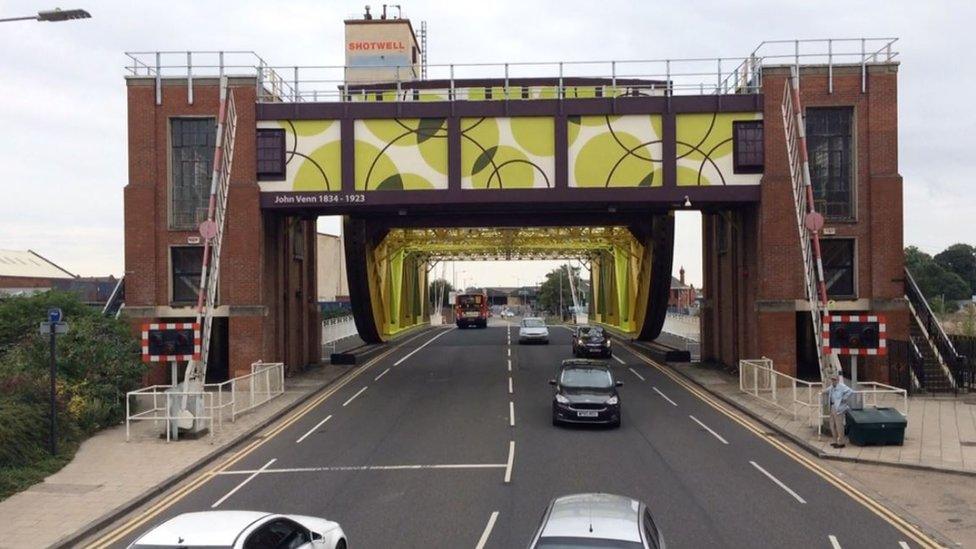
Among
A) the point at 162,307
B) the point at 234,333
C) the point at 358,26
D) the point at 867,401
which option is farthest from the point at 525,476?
the point at 358,26

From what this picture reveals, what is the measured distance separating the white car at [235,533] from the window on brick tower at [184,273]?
2399cm

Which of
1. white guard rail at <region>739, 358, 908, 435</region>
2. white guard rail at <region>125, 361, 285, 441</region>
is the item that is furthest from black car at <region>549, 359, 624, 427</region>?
white guard rail at <region>125, 361, 285, 441</region>

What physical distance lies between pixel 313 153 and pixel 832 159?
18.3 metres

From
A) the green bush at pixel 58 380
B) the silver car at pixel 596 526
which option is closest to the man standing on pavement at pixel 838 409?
the silver car at pixel 596 526

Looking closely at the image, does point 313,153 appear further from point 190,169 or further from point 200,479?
point 200,479

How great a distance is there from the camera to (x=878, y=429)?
20.4m

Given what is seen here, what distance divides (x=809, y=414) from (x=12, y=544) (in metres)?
18.4

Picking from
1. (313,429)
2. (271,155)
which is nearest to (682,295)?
(271,155)

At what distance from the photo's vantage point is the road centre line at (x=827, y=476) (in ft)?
44.1

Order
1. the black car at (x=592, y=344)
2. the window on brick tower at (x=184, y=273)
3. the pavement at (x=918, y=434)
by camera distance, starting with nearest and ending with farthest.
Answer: the pavement at (x=918, y=434)
the window on brick tower at (x=184, y=273)
the black car at (x=592, y=344)

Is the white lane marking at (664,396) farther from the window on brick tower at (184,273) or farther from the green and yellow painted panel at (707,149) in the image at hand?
the window on brick tower at (184,273)

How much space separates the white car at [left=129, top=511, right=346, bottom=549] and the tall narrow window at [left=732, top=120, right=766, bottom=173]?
959 inches

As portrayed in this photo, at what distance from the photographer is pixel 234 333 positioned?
31906 mm

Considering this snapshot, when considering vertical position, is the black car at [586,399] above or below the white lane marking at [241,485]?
above
